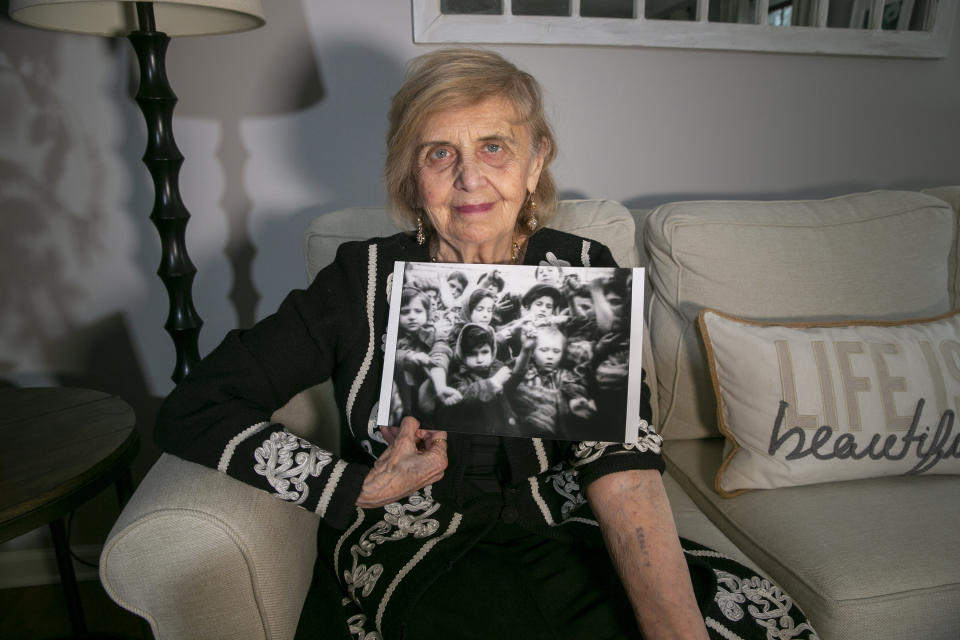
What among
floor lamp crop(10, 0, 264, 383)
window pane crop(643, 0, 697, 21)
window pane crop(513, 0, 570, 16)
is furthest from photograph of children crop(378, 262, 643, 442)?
window pane crop(643, 0, 697, 21)

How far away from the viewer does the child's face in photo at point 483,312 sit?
90 cm

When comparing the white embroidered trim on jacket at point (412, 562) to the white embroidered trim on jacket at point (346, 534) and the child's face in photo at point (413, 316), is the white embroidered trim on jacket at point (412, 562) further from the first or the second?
the child's face in photo at point (413, 316)

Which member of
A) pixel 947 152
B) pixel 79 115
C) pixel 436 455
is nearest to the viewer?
pixel 436 455

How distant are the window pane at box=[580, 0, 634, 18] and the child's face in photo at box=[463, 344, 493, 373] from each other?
3.82ft

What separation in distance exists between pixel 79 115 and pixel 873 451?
1.92 m

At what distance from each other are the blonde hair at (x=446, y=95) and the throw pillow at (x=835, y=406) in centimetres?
61

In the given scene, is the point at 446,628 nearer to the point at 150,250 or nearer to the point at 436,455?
the point at 436,455

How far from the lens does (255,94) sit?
1.57 m

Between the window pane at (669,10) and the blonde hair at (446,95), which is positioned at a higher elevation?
the window pane at (669,10)

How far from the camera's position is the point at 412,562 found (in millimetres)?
913

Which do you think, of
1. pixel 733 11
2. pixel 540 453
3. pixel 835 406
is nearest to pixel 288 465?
pixel 540 453

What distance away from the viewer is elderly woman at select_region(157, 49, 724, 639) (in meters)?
0.87

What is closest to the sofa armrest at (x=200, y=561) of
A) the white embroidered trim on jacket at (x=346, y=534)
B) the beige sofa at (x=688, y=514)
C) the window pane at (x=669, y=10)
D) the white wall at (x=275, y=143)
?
the beige sofa at (x=688, y=514)

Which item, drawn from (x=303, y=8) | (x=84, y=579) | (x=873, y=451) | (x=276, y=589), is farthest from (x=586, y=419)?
(x=84, y=579)
